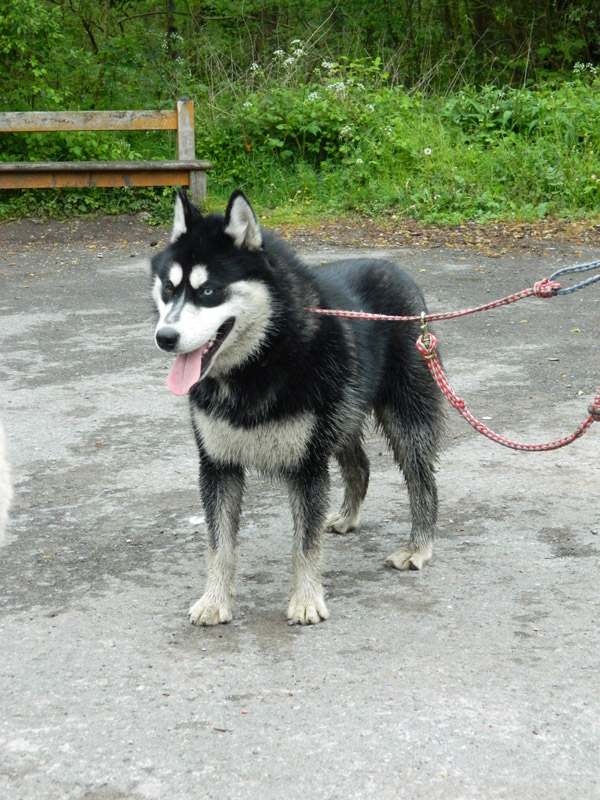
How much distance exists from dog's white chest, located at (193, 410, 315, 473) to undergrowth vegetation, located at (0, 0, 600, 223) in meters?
7.94

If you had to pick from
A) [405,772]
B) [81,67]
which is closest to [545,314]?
[405,772]

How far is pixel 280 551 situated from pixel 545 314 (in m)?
4.54

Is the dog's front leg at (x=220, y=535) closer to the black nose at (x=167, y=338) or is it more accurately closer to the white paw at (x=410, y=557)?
the black nose at (x=167, y=338)

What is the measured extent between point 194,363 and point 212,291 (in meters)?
0.25

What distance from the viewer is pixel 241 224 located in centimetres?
352

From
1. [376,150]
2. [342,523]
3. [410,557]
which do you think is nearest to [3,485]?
[410,557]

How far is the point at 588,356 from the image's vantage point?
7.00 meters

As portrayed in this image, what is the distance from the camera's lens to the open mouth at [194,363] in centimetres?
347

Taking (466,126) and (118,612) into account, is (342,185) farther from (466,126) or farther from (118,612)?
(118,612)

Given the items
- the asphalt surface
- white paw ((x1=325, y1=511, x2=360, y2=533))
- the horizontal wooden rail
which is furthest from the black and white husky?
the horizontal wooden rail

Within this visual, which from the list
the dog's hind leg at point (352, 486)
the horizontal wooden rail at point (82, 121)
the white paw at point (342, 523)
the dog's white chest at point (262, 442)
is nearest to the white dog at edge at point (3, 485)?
the dog's white chest at point (262, 442)

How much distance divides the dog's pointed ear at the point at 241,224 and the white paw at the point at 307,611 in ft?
4.28

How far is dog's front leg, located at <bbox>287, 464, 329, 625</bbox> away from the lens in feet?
12.3

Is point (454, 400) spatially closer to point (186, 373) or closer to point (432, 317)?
point (432, 317)
